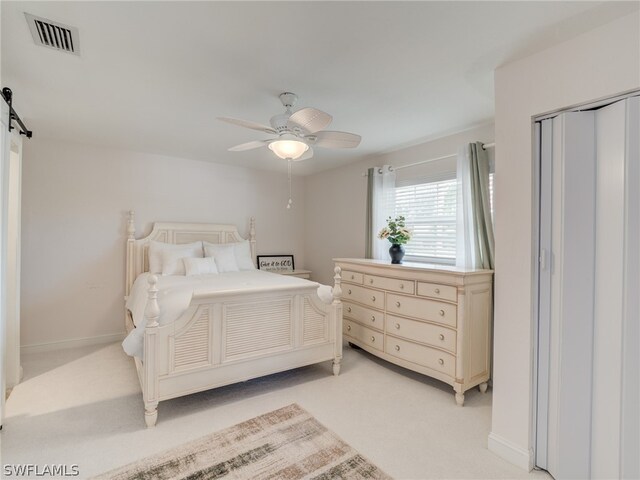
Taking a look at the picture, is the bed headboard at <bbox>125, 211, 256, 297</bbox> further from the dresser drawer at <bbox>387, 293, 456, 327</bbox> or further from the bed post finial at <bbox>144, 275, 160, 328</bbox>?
the dresser drawer at <bbox>387, 293, 456, 327</bbox>

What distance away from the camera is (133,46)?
69.4 inches

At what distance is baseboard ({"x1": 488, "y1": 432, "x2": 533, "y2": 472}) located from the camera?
1.78 m

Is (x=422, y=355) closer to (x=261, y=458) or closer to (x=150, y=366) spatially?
(x=261, y=458)

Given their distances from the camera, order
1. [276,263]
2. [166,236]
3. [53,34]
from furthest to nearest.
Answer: [276,263], [166,236], [53,34]

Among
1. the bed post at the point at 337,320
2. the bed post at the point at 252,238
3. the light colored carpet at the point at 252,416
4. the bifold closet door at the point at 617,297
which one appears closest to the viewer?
the bifold closet door at the point at 617,297

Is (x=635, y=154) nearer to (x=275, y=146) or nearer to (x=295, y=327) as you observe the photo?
(x=275, y=146)

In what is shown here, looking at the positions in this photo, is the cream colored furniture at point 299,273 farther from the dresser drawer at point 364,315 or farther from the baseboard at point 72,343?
the baseboard at point 72,343

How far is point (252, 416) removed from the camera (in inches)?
90.2

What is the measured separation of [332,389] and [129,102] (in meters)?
2.91

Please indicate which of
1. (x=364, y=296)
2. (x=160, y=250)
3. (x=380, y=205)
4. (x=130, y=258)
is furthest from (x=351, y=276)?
(x=130, y=258)

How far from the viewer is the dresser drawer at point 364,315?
321 cm

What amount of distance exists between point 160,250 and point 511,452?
12.6ft

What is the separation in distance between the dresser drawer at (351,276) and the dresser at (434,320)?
149mm

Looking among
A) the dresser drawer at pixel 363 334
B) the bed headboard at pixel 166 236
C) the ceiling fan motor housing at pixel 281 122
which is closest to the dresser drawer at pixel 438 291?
the dresser drawer at pixel 363 334
